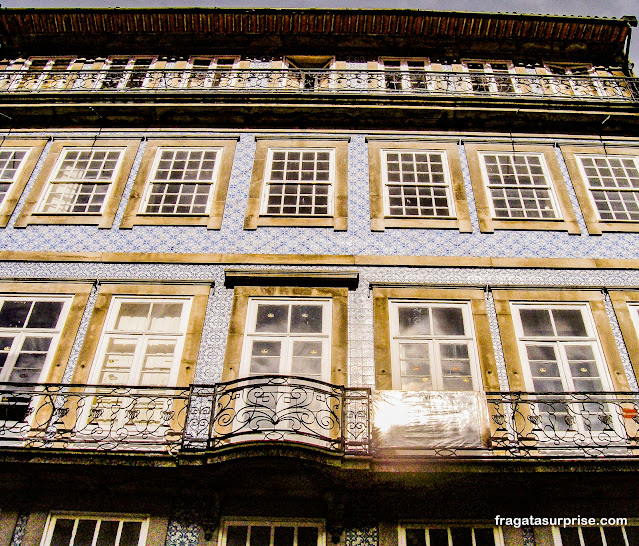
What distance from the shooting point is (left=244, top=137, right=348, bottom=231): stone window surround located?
8.80 meters

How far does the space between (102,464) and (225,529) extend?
4.95 ft

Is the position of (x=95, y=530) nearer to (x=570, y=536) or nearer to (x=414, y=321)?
(x=414, y=321)

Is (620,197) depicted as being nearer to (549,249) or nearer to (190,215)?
(549,249)

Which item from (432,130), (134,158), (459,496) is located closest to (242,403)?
(459,496)

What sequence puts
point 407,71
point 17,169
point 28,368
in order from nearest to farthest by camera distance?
point 28,368 < point 17,169 < point 407,71

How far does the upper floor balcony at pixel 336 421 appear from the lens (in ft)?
21.0

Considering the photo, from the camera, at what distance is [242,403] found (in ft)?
23.3

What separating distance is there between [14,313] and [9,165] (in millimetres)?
3186

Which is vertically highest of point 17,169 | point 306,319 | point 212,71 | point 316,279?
point 212,71

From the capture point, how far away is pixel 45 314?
796 cm

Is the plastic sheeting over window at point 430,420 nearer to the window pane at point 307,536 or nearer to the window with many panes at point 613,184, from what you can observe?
the window pane at point 307,536

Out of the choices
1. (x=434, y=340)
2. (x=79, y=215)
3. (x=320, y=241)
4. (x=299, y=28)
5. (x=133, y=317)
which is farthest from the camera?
(x=299, y=28)

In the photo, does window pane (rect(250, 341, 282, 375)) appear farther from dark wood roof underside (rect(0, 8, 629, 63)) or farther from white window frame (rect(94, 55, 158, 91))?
dark wood roof underside (rect(0, 8, 629, 63))

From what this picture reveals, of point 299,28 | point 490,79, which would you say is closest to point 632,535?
point 490,79
